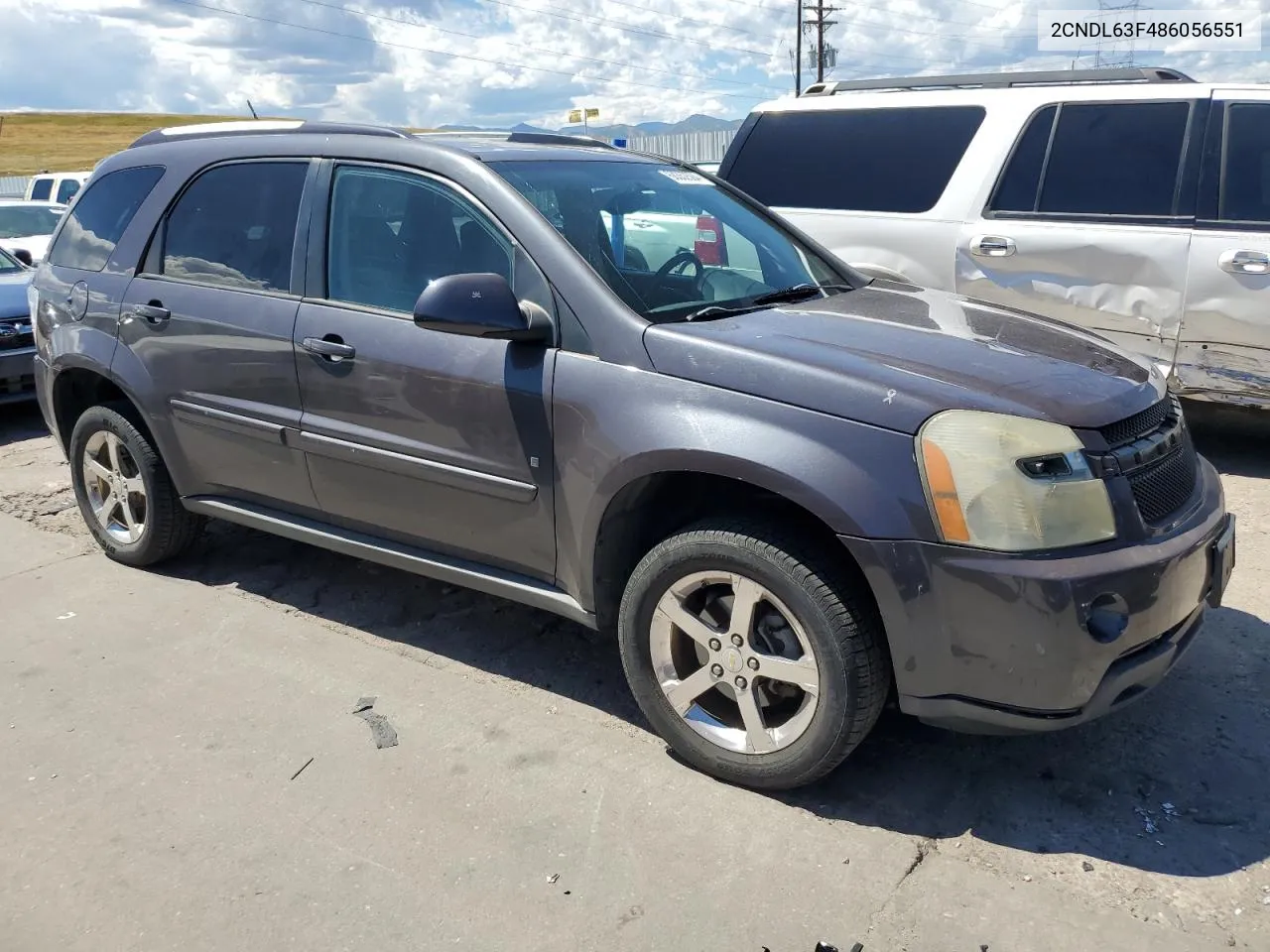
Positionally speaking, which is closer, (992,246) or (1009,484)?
(1009,484)

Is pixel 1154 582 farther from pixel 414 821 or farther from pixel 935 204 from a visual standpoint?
pixel 935 204

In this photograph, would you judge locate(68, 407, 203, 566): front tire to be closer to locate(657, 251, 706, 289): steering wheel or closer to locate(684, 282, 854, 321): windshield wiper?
locate(657, 251, 706, 289): steering wheel

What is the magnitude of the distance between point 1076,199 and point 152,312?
462 cm

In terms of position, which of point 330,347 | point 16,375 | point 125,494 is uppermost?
point 330,347

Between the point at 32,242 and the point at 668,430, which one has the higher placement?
the point at 668,430

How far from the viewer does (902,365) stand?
2869 millimetres

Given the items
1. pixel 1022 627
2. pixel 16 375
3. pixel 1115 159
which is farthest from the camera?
pixel 16 375

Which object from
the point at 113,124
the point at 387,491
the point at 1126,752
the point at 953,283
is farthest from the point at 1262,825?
the point at 113,124

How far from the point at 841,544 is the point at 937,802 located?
80cm

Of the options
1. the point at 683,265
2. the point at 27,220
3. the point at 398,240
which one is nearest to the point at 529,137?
the point at 398,240

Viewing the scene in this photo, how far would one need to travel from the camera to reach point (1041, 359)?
10.00 ft

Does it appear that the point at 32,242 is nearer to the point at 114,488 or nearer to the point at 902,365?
the point at 114,488

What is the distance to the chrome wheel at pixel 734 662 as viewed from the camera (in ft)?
9.46

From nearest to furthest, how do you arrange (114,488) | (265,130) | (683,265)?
(683,265) < (265,130) < (114,488)
